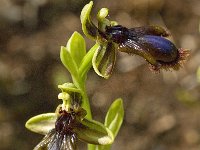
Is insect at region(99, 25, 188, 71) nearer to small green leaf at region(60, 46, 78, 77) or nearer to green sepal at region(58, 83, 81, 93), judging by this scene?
small green leaf at region(60, 46, 78, 77)

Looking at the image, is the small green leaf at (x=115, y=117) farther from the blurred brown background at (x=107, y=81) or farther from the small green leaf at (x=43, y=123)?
the blurred brown background at (x=107, y=81)

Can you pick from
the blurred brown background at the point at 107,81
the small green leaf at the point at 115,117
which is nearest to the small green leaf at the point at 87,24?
the small green leaf at the point at 115,117

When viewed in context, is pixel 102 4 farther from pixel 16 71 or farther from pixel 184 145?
pixel 184 145

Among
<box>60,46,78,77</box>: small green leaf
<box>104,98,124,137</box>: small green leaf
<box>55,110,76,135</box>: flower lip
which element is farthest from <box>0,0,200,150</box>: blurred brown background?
<box>60,46,78,77</box>: small green leaf

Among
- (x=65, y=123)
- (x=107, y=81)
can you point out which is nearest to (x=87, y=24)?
(x=65, y=123)

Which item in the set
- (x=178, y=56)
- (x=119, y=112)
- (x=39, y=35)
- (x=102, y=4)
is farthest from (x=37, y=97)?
(x=178, y=56)

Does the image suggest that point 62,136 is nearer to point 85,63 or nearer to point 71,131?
point 71,131
